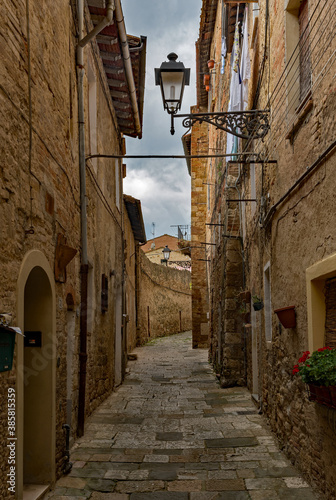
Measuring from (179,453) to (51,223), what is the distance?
298 cm

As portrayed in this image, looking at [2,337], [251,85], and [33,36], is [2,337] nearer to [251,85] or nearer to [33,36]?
[33,36]

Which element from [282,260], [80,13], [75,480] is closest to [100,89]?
[80,13]

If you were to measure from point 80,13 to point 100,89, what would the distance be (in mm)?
2140

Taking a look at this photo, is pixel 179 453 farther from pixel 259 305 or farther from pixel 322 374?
pixel 322 374

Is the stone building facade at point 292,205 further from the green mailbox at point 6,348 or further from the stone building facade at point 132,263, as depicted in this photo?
the stone building facade at point 132,263

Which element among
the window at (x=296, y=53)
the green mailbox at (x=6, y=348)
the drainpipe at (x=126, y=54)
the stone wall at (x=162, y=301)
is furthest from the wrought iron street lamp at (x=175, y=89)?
the stone wall at (x=162, y=301)

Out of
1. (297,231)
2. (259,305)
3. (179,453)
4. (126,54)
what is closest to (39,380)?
(179,453)

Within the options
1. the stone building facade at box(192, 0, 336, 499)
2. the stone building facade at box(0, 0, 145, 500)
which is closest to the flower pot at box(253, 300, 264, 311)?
the stone building facade at box(192, 0, 336, 499)

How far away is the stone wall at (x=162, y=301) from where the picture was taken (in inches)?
949

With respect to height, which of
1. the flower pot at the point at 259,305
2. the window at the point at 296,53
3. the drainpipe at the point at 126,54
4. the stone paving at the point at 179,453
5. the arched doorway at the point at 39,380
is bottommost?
the stone paving at the point at 179,453

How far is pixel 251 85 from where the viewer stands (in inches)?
299

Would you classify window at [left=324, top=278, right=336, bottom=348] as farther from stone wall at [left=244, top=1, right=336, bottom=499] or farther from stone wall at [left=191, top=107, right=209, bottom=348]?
stone wall at [left=191, top=107, right=209, bottom=348]

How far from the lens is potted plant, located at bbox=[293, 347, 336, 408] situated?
3441 mm

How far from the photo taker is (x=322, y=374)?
11.5 ft
